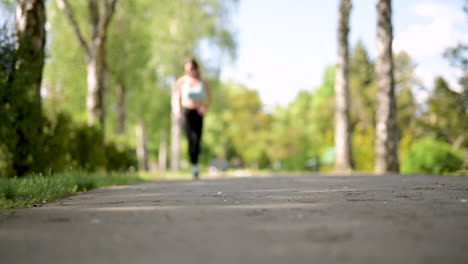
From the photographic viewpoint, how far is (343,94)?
62.7 feet

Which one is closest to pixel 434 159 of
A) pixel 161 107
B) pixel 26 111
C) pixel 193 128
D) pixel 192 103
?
pixel 193 128

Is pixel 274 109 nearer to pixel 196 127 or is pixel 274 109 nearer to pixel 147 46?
pixel 147 46

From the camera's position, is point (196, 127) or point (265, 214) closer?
point (265, 214)

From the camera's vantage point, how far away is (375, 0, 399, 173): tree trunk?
46.8 feet

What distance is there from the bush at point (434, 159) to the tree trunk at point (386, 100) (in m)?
4.64

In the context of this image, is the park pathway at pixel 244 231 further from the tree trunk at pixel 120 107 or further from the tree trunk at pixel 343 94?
the tree trunk at pixel 120 107

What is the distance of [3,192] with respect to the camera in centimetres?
634

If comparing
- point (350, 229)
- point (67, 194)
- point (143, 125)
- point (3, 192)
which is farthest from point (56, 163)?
point (143, 125)

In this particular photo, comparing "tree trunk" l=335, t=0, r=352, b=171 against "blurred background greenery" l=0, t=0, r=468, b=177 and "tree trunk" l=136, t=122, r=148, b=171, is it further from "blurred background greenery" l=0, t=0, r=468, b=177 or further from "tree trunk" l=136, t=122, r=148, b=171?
"tree trunk" l=136, t=122, r=148, b=171

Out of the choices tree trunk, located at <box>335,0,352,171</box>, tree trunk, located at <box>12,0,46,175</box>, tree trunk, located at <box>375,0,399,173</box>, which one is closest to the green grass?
tree trunk, located at <box>12,0,46,175</box>

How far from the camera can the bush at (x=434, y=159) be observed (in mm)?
18312

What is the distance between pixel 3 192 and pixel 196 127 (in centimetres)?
564

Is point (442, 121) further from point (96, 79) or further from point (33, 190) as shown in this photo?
point (33, 190)

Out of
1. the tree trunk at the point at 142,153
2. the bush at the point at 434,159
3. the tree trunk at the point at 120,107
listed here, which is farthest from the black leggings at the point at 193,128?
the tree trunk at the point at 142,153
